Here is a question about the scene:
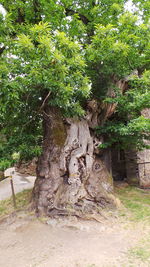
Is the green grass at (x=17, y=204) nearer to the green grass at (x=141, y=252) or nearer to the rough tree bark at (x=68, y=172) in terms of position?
the rough tree bark at (x=68, y=172)

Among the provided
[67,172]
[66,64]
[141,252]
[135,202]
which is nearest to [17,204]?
[67,172]

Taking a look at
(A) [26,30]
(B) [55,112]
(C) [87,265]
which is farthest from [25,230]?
(A) [26,30]

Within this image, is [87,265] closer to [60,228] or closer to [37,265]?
[37,265]

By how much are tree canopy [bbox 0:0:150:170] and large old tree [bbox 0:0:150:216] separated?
0.08 ft

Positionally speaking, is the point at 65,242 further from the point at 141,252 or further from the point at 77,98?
the point at 77,98

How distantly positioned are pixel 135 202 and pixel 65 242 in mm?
3227

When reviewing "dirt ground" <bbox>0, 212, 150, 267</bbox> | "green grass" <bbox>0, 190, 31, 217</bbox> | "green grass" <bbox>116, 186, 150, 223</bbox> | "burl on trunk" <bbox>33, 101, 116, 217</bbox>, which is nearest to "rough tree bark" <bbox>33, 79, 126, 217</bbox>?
"burl on trunk" <bbox>33, 101, 116, 217</bbox>

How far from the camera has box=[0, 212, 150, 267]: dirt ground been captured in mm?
3109

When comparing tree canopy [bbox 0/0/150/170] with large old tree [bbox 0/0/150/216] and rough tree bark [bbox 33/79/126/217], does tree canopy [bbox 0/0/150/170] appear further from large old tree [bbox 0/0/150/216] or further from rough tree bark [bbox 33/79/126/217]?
rough tree bark [bbox 33/79/126/217]

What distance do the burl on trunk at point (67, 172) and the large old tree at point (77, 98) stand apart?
25mm

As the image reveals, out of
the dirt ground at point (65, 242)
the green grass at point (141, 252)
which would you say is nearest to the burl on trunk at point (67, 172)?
the dirt ground at point (65, 242)

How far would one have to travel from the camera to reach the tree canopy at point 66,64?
11.4 feet

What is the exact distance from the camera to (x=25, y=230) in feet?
14.4

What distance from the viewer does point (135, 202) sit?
6.17m
